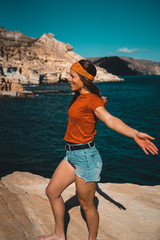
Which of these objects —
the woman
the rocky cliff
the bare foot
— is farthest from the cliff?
the rocky cliff

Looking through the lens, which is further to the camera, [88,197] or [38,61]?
[38,61]

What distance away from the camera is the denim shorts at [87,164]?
233 centimetres

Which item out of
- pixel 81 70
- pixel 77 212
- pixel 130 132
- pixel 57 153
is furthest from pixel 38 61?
pixel 130 132

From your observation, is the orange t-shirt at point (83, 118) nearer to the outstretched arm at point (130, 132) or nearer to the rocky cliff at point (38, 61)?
the outstretched arm at point (130, 132)

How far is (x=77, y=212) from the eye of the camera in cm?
361

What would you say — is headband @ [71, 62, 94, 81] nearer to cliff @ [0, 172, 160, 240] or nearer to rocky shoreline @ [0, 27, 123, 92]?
cliff @ [0, 172, 160, 240]

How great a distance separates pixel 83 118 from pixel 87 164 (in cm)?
55

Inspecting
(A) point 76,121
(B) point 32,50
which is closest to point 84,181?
(A) point 76,121

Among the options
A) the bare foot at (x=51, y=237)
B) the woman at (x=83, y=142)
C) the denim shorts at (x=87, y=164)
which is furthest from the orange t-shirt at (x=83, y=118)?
the bare foot at (x=51, y=237)

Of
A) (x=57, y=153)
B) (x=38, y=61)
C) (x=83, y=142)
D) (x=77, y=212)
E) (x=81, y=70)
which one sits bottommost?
(x=57, y=153)

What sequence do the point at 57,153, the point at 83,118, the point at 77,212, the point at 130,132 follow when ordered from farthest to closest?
the point at 57,153, the point at 77,212, the point at 83,118, the point at 130,132

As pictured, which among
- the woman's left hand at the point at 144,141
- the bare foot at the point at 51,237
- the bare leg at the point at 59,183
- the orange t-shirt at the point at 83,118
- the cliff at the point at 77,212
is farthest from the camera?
the cliff at the point at 77,212

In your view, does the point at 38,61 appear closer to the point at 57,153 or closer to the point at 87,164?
the point at 57,153

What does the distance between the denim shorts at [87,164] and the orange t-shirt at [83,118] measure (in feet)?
0.45
